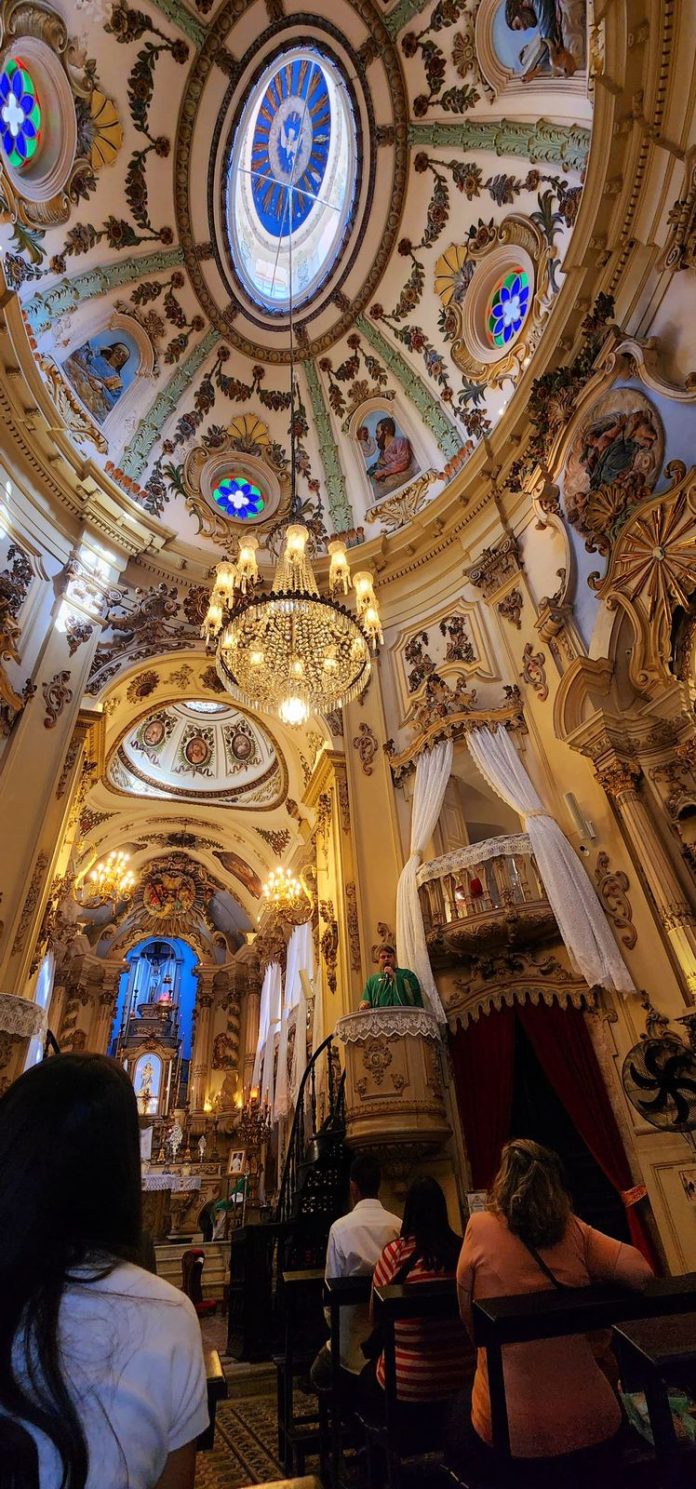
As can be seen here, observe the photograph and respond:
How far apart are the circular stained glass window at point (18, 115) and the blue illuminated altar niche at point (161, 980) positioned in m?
18.3

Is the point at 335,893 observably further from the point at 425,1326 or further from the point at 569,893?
the point at 425,1326

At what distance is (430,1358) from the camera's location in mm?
2574

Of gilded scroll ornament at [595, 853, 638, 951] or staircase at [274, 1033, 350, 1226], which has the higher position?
gilded scroll ornament at [595, 853, 638, 951]

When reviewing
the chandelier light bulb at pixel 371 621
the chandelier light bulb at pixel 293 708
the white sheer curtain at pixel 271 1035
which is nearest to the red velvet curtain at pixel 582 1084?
the chandelier light bulb at pixel 293 708

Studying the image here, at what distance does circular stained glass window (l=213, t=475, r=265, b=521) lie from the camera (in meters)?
12.7

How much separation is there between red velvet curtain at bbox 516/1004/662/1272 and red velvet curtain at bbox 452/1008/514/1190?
Result: 295 mm

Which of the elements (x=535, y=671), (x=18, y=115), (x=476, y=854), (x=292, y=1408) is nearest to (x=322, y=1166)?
(x=292, y=1408)

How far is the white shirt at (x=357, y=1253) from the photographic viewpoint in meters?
3.29

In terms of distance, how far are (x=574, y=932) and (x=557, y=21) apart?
10.1 meters

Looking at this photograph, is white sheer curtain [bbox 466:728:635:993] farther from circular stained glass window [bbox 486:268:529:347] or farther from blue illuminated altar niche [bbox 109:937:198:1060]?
blue illuminated altar niche [bbox 109:937:198:1060]

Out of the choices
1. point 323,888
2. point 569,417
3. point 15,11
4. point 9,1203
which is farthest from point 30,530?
point 9,1203

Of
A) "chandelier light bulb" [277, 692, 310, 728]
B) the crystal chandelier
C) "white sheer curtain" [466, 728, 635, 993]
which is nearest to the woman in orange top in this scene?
"white sheer curtain" [466, 728, 635, 993]

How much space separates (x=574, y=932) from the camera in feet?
20.7

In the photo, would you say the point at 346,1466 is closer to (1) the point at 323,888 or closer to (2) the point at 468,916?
(2) the point at 468,916
